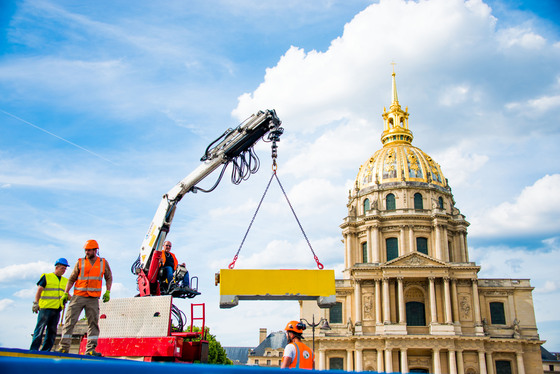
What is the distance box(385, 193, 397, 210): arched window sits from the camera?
199 feet

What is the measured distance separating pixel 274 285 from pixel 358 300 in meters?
41.9

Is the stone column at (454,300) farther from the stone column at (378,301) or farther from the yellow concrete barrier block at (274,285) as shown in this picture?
the yellow concrete barrier block at (274,285)

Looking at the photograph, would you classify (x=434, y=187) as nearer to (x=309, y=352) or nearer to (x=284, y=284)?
(x=284, y=284)

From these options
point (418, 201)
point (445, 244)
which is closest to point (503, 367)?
point (445, 244)

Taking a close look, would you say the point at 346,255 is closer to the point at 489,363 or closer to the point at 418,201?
the point at 418,201

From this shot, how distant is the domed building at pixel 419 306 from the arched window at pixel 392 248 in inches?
4.6

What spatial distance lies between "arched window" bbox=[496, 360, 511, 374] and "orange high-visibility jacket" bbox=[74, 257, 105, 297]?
5026cm

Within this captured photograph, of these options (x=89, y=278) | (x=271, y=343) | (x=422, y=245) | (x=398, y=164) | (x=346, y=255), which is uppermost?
(x=398, y=164)

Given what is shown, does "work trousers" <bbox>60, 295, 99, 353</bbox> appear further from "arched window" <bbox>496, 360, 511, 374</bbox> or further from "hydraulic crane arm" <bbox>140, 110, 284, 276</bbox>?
"arched window" <bbox>496, 360, 511, 374</bbox>

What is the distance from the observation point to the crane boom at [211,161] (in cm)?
1492

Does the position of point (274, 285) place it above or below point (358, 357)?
above

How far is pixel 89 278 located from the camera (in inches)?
352

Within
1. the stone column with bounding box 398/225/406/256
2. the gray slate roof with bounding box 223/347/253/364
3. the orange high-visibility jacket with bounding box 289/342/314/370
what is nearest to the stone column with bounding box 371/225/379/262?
the stone column with bounding box 398/225/406/256

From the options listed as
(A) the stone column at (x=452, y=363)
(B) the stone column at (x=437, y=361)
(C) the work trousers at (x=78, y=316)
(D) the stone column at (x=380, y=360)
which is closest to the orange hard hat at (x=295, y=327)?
(C) the work trousers at (x=78, y=316)
